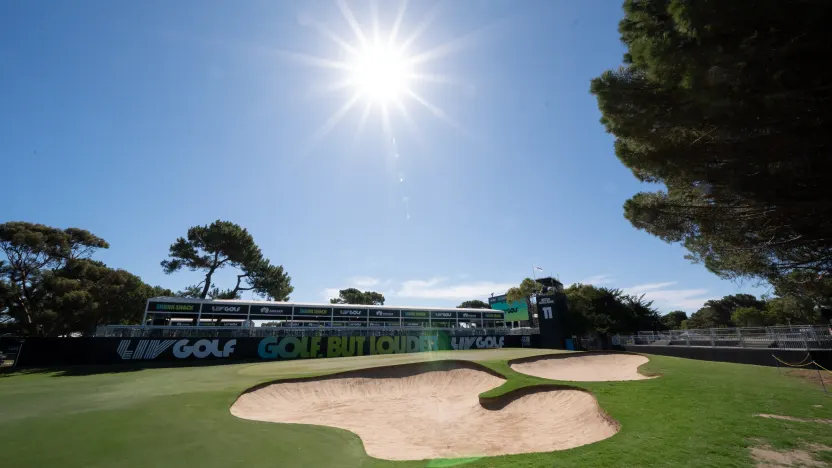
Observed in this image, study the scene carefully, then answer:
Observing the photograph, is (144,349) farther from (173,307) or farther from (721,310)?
(721,310)

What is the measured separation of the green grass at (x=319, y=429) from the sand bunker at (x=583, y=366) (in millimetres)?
5860

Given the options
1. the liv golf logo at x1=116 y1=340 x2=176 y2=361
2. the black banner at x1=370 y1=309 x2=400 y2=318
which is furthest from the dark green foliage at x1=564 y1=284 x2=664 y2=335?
the liv golf logo at x1=116 y1=340 x2=176 y2=361

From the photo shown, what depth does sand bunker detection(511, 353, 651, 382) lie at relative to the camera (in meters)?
20.8

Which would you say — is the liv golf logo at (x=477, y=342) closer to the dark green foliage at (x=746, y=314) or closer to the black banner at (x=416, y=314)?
the black banner at (x=416, y=314)

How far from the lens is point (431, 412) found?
1594 cm

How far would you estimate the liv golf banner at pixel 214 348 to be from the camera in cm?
2642

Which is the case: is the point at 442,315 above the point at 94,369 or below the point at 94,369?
above

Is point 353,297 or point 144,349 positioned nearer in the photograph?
point 144,349

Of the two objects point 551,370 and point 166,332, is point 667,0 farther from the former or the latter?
point 166,332

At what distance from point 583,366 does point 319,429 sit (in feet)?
64.9

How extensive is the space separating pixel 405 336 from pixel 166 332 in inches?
886

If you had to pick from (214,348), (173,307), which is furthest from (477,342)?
(173,307)

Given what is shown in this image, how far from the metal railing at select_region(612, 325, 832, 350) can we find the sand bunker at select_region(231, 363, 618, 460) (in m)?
15.0

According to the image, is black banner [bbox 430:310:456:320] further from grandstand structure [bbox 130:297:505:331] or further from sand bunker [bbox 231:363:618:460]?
sand bunker [bbox 231:363:618:460]
